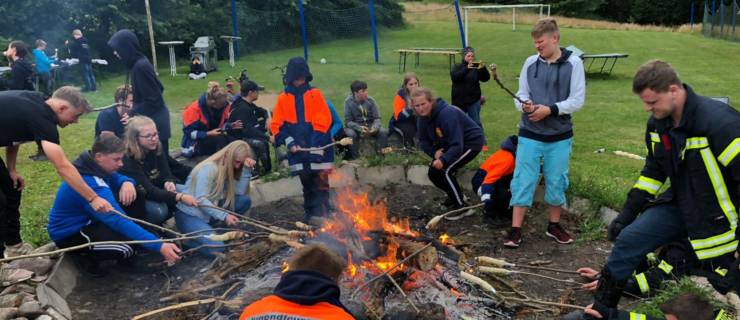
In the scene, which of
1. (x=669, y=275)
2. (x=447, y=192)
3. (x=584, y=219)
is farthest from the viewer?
(x=447, y=192)

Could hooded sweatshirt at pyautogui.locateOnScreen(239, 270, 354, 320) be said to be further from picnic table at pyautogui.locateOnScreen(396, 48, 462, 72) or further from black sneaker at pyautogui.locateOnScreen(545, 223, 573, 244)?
picnic table at pyautogui.locateOnScreen(396, 48, 462, 72)

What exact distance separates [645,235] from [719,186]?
0.63 metres

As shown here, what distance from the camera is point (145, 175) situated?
5656 millimetres

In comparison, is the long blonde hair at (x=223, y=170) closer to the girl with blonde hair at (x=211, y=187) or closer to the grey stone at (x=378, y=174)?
the girl with blonde hair at (x=211, y=187)

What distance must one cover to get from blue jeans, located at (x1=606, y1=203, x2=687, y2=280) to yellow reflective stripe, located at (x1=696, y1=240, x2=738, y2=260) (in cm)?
31

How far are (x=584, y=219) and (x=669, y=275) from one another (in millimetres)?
1794

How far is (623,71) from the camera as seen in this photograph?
18.4 m

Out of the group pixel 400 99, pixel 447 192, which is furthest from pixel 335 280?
pixel 400 99

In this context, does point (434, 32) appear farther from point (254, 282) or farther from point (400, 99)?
point (254, 282)

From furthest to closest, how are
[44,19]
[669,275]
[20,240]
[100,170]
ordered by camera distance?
[44,19] < [20,240] < [100,170] < [669,275]

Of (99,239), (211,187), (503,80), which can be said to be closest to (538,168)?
(211,187)

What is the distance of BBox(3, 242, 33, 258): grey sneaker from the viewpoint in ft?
16.6

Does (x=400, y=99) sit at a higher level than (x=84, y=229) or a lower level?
higher

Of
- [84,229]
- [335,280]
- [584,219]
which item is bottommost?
[584,219]
